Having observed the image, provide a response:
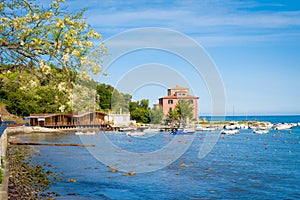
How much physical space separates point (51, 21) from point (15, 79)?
2.23 m

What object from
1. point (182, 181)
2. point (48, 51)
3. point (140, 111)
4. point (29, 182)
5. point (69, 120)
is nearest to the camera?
point (48, 51)

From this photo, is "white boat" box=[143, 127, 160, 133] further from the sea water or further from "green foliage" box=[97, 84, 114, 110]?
the sea water

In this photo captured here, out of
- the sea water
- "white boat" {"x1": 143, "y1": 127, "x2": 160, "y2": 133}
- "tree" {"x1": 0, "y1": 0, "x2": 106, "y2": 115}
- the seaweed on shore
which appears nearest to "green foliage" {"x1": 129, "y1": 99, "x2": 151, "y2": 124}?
"white boat" {"x1": 143, "y1": 127, "x2": 160, "y2": 133}

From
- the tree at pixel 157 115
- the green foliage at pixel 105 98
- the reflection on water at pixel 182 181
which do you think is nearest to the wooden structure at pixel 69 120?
the green foliage at pixel 105 98

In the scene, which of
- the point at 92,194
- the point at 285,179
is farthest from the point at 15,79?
the point at 285,179

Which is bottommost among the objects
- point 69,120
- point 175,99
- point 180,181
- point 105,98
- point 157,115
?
point 180,181

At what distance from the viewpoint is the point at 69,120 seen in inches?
3765

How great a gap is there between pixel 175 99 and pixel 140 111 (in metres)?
11.0

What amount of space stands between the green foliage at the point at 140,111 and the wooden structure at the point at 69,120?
8556 millimetres

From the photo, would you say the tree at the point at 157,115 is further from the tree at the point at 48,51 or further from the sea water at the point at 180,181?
the tree at the point at 48,51

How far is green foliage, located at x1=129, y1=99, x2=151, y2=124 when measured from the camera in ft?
337

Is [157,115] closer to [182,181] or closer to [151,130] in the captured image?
[151,130]

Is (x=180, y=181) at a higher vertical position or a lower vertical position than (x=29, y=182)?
lower

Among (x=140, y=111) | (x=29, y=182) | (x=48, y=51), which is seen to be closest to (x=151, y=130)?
(x=140, y=111)
